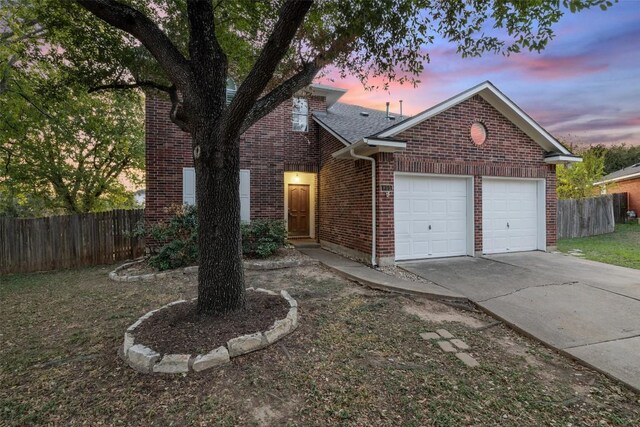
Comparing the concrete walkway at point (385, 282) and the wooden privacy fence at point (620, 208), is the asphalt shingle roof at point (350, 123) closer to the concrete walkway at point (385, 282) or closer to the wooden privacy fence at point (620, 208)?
the concrete walkway at point (385, 282)

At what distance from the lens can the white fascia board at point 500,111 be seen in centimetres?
724

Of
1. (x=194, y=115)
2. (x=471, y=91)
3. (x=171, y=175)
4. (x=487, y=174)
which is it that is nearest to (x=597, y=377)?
(x=194, y=115)

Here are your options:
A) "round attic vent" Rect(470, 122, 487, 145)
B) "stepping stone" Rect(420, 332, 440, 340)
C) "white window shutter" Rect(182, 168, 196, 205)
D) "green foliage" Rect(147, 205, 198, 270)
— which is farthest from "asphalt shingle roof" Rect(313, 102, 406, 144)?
"stepping stone" Rect(420, 332, 440, 340)

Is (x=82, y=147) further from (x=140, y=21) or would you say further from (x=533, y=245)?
(x=533, y=245)

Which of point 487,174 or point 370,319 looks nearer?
point 370,319

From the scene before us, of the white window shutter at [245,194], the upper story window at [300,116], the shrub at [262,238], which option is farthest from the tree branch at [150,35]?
the upper story window at [300,116]

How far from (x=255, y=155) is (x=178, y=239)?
3.48 m

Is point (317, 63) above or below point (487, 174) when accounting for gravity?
above

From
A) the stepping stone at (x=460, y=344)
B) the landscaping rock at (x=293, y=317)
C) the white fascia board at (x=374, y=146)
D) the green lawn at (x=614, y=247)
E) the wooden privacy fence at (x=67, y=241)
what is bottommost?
the stepping stone at (x=460, y=344)

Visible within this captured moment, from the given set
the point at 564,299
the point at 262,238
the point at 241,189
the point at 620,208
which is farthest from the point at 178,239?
the point at 620,208

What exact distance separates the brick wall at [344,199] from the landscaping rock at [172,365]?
17.2 feet

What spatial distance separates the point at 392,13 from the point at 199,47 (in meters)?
2.54

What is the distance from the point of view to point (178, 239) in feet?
24.9

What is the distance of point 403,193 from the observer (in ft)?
24.4
